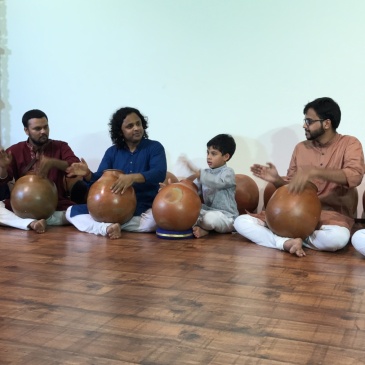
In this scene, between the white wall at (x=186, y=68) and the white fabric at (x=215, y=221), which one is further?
the white wall at (x=186, y=68)

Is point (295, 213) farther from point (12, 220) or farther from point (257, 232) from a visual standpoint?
point (12, 220)

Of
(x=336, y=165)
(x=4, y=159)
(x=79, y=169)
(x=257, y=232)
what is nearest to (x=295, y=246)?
(x=257, y=232)

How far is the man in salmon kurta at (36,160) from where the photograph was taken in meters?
4.13

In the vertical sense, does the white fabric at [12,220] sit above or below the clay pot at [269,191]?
below

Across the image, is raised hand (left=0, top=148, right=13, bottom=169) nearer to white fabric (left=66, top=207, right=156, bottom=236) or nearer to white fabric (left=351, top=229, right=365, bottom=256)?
white fabric (left=66, top=207, right=156, bottom=236)

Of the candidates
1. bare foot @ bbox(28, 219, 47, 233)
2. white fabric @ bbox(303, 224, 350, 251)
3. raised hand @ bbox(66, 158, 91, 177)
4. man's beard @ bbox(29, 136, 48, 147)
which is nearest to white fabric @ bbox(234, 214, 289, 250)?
white fabric @ bbox(303, 224, 350, 251)

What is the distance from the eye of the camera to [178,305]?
223 centimetres

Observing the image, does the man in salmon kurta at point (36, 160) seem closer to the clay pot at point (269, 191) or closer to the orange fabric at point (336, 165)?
the clay pot at point (269, 191)

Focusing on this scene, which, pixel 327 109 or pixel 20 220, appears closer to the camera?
pixel 327 109

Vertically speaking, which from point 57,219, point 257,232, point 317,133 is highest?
point 317,133

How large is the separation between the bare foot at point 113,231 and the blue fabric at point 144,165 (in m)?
0.32

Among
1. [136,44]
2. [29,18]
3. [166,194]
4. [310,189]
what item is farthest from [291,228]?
[29,18]

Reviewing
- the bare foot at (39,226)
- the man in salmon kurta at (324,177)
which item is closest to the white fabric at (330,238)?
the man in salmon kurta at (324,177)

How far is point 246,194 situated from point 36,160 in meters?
1.73
